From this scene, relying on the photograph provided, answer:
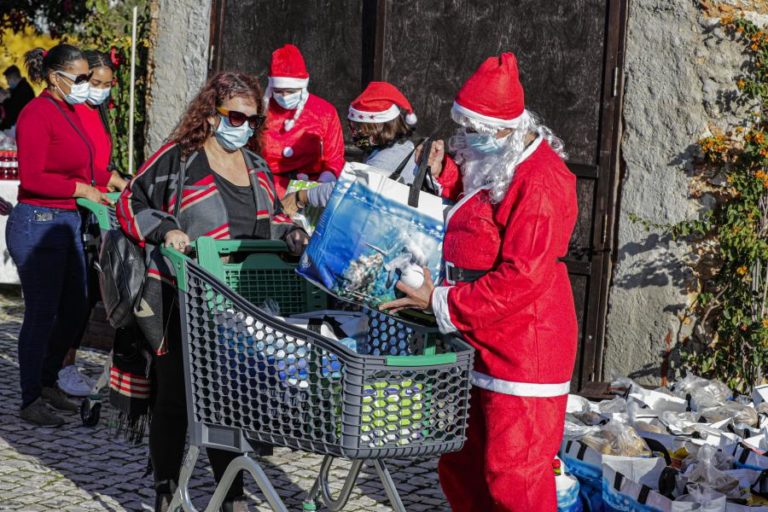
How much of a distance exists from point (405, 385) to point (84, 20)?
9.95 m

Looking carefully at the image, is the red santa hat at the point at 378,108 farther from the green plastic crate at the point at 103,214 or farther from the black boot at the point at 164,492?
the black boot at the point at 164,492

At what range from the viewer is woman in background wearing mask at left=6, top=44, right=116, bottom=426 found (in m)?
6.16

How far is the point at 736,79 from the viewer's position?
613 centimetres

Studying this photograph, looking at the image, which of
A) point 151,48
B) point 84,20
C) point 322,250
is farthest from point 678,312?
point 84,20

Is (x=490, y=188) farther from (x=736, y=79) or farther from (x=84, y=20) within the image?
(x=84, y=20)

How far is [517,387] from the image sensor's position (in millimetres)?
3594

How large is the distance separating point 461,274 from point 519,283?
0.24 m

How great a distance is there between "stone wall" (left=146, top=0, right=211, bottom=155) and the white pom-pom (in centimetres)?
511

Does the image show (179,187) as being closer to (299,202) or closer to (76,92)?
(299,202)

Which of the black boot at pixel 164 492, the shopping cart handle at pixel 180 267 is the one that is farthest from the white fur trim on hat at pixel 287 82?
the shopping cart handle at pixel 180 267

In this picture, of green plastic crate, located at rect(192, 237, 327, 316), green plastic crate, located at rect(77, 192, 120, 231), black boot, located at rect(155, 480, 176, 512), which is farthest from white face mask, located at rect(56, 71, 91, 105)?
black boot, located at rect(155, 480, 176, 512)

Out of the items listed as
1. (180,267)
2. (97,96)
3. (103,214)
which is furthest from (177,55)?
(180,267)

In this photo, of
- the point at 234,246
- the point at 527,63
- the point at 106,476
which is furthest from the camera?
the point at 527,63

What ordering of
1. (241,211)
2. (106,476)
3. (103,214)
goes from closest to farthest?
(241,211) → (103,214) → (106,476)
